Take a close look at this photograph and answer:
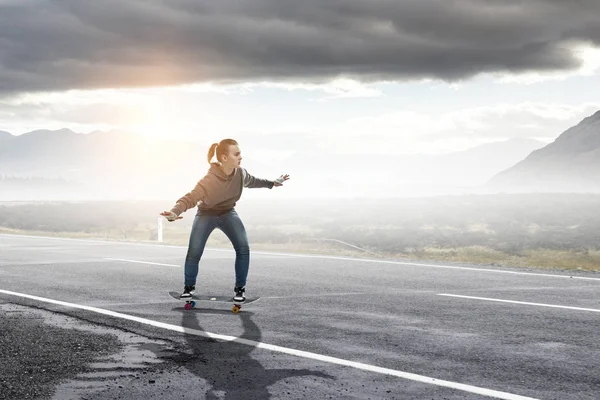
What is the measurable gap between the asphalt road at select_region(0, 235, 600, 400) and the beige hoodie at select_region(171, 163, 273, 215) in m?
1.26

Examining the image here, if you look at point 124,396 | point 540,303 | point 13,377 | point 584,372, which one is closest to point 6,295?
point 13,377

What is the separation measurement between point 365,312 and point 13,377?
4211 mm

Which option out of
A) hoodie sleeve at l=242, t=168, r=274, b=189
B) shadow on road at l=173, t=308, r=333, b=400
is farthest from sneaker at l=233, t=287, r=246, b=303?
shadow on road at l=173, t=308, r=333, b=400

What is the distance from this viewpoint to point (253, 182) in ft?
30.9

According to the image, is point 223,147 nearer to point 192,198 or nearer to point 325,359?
point 192,198

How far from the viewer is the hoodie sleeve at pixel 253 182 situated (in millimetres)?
9203

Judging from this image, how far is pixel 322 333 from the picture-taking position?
24.4ft

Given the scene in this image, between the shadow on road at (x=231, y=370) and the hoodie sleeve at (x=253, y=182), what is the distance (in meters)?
2.32

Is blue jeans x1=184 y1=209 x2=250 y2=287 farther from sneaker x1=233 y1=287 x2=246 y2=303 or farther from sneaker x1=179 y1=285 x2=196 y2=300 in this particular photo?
sneaker x1=179 y1=285 x2=196 y2=300

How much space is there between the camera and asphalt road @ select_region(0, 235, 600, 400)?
5.42 m

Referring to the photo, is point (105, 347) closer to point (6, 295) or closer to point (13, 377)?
point (13, 377)

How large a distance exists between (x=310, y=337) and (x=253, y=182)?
2.77 meters

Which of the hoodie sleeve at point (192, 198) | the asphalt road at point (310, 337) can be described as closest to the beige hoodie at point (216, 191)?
the hoodie sleeve at point (192, 198)

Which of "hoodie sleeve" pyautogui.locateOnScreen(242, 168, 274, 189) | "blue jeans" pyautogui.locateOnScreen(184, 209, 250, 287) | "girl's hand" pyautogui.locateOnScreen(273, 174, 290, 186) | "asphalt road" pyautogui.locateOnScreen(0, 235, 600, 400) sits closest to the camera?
"asphalt road" pyautogui.locateOnScreen(0, 235, 600, 400)
